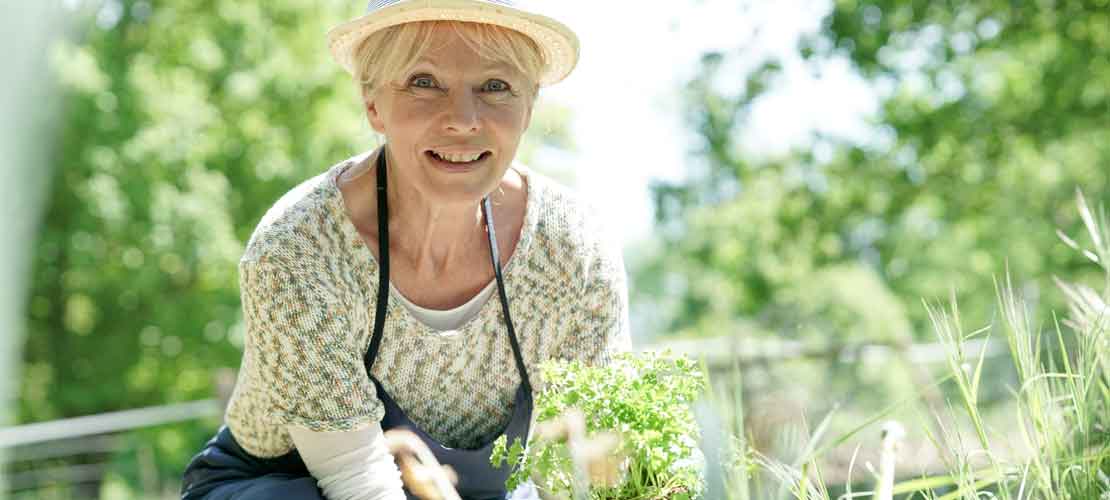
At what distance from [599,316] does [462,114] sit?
513 mm

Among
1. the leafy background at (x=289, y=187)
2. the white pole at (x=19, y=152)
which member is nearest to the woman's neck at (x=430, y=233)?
the leafy background at (x=289, y=187)

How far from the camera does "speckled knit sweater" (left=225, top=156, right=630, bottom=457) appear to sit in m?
1.99

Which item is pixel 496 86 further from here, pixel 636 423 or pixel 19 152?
pixel 19 152

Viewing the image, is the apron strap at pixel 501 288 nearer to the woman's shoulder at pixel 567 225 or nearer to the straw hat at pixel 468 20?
the woman's shoulder at pixel 567 225

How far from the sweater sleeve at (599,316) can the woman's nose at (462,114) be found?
432 millimetres

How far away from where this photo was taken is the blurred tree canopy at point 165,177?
12562mm

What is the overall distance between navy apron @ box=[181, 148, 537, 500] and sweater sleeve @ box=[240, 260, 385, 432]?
14cm

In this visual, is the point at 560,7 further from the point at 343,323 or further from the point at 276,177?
the point at 276,177

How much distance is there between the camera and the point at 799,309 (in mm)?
13648

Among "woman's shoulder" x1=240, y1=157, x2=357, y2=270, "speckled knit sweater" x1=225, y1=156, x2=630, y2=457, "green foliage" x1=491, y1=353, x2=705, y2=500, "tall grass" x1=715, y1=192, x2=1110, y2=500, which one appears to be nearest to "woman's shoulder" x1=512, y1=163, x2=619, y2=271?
"speckled knit sweater" x1=225, y1=156, x2=630, y2=457

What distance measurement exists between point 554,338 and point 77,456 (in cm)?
951

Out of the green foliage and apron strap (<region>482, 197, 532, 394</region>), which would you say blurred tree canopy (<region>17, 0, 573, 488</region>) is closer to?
apron strap (<region>482, 197, 532, 394</region>)

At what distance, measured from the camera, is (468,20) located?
1.95 meters

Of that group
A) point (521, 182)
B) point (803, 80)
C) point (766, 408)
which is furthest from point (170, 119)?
point (766, 408)
